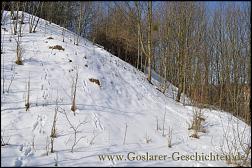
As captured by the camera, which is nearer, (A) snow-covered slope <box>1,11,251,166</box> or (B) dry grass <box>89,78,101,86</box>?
(A) snow-covered slope <box>1,11,251,166</box>

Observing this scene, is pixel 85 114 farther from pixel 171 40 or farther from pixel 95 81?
pixel 171 40

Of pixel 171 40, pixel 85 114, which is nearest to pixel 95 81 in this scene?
pixel 85 114

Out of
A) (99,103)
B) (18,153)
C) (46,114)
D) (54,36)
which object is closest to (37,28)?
(54,36)

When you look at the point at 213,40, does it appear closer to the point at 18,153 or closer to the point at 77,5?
the point at 77,5

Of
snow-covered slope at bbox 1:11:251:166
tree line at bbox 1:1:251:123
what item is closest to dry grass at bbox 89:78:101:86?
snow-covered slope at bbox 1:11:251:166

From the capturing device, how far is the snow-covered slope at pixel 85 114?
5523 mm

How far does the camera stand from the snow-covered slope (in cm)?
552

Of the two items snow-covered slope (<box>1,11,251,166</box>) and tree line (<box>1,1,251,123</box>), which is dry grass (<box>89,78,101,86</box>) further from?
tree line (<box>1,1,251,123</box>)

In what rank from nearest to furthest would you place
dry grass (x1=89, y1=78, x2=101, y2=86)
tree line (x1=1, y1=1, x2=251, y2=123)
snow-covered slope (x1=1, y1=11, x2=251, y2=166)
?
snow-covered slope (x1=1, y1=11, x2=251, y2=166) < dry grass (x1=89, y1=78, x2=101, y2=86) < tree line (x1=1, y1=1, x2=251, y2=123)

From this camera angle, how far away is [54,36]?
1092 cm

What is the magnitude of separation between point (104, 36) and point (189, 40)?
24.7ft

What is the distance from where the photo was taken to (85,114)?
7195 millimetres

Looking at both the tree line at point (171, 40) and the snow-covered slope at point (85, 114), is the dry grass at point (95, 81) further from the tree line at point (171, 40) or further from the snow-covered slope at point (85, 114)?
the tree line at point (171, 40)

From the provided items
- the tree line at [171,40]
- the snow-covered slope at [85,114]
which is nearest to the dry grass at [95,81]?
the snow-covered slope at [85,114]
